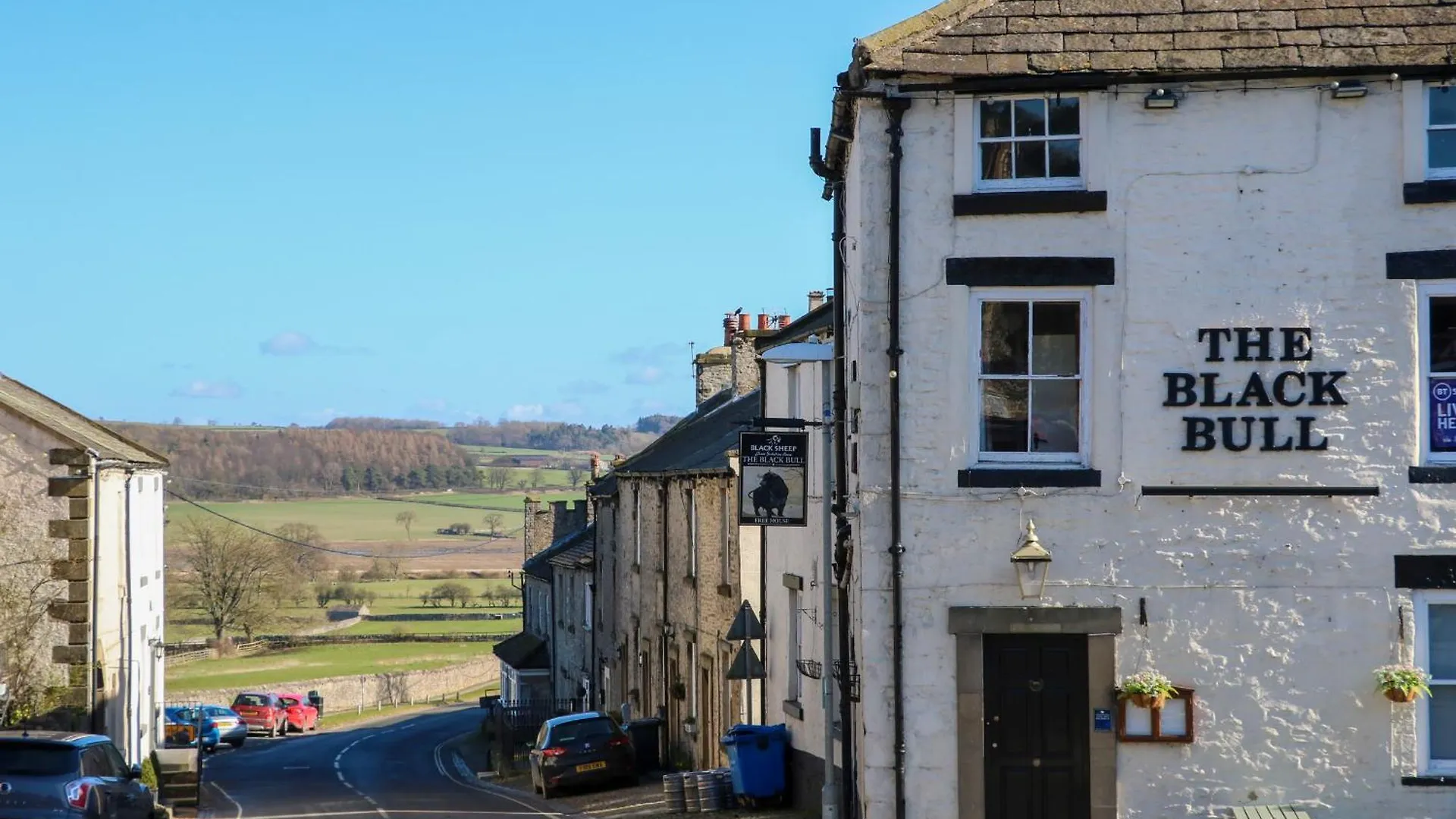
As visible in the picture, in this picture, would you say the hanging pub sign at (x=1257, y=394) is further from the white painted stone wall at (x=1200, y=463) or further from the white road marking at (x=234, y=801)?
the white road marking at (x=234, y=801)

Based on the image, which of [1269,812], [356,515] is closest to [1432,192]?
[1269,812]

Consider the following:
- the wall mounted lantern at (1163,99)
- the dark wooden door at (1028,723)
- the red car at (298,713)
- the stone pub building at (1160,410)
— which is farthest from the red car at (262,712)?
the wall mounted lantern at (1163,99)

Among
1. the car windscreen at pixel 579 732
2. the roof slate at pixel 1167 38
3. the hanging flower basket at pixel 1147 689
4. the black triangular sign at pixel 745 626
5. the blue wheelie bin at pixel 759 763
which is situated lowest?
the car windscreen at pixel 579 732

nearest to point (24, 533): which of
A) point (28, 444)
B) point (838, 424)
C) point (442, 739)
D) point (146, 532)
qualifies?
point (28, 444)

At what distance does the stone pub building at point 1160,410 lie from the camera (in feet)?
47.6

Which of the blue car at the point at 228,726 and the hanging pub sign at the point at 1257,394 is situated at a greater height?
the hanging pub sign at the point at 1257,394

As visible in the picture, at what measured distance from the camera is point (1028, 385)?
48.6 feet

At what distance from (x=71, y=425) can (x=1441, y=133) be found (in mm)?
23032

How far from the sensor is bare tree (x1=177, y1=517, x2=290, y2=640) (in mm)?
92562

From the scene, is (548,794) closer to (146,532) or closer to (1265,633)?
(146,532)

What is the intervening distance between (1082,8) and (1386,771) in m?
7.15

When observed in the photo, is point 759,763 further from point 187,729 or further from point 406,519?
point 406,519

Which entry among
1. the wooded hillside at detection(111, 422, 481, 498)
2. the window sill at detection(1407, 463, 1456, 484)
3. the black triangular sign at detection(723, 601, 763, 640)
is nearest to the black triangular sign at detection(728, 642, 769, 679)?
the black triangular sign at detection(723, 601, 763, 640)

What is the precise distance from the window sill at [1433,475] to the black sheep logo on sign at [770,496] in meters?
6.69
